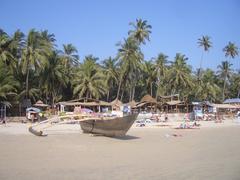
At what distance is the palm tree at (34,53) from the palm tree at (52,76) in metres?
1.65

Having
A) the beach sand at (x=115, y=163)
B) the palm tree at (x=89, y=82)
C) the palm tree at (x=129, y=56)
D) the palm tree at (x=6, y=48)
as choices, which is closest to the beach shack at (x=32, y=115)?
the palm tree at (x=6, y=48)

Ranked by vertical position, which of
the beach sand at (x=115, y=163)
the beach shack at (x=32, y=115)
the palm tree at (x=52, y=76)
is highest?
the palm tree at (x=52, y=76)

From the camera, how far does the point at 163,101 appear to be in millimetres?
61500

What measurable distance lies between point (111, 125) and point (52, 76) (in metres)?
27.8

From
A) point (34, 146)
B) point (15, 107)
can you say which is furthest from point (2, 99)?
point (34, 146)

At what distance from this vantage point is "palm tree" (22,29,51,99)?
42.0 metres

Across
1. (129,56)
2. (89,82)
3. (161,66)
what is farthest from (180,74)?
(89,82)

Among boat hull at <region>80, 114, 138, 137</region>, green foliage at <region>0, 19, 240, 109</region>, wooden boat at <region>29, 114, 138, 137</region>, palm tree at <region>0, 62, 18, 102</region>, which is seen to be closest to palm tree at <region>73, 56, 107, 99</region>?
green foliage at <region>0, 19, 240, 109</region>

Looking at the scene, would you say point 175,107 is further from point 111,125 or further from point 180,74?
point 111,125

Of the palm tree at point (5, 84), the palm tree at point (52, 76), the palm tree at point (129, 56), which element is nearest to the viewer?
the palm tree at point (5, 84)

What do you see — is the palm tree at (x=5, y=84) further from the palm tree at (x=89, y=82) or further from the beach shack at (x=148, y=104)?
the beach shack at (x=148, y=104)

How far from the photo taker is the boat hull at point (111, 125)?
18.9 m

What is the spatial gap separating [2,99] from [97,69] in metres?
18.9

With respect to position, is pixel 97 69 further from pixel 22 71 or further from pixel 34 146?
pixel 34 146
